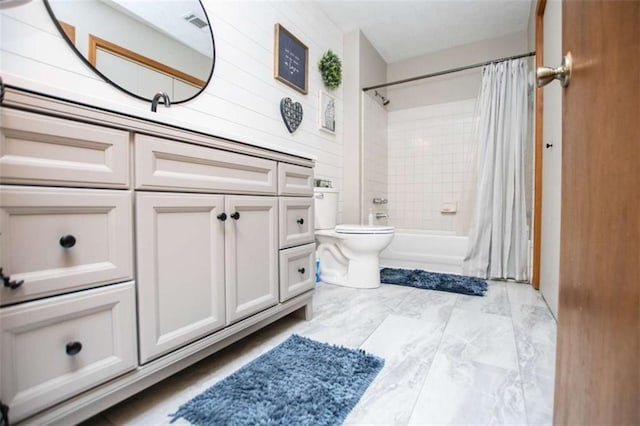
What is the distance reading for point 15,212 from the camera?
0.60 meters

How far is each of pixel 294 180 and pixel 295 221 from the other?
19 cm

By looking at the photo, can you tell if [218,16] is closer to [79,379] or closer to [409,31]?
A: [79,379]

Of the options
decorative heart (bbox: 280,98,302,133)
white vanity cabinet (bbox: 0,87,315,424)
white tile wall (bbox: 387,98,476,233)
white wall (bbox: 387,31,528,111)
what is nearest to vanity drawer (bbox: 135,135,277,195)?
white vanity cabinet (bbox: 0,87,315,424)

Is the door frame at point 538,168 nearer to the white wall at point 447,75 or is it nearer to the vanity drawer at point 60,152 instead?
the white wall at point 447,75

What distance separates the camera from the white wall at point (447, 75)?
9.84ft

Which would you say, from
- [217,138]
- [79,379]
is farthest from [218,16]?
[79,379]

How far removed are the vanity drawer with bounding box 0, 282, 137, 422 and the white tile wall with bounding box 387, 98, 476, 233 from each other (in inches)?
122

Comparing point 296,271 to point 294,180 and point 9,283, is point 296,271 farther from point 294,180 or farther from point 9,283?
point 9,283

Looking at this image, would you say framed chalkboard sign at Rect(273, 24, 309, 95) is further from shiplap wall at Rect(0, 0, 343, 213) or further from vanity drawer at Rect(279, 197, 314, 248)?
vanity drawer at Rect(279, 197, 314, 248)

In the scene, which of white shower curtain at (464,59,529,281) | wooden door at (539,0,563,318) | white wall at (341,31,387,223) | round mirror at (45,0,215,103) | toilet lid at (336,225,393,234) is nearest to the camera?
round mirror at (45,0,215,103)

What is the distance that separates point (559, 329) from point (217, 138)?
3.59 ft

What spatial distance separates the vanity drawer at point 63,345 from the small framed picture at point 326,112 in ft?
6.93

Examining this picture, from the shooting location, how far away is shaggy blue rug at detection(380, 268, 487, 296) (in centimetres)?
209

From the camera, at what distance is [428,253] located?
2738 millimetres
